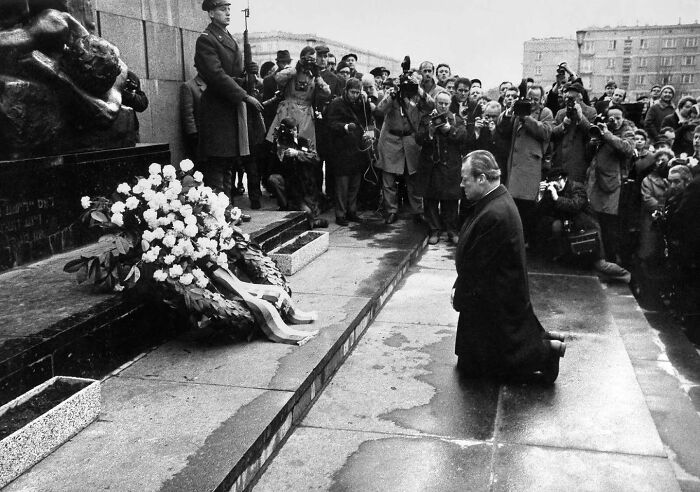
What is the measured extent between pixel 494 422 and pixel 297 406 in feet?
3.87

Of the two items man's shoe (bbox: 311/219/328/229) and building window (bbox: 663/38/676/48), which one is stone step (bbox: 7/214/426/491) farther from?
building window (bbox: 663/38/676/48)

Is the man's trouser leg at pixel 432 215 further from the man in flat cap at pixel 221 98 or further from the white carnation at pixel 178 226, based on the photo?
the white carnation at pixel 178 226

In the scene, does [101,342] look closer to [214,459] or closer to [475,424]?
[214,459]

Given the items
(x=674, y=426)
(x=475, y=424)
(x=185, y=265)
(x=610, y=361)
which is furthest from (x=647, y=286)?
(x=185, y=265)

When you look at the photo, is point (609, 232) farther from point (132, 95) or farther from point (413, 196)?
point (132, 95)

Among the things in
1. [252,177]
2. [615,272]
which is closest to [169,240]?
[252,177]

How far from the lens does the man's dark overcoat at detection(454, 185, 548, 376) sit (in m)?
4.48

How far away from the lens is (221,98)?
7.29 meters

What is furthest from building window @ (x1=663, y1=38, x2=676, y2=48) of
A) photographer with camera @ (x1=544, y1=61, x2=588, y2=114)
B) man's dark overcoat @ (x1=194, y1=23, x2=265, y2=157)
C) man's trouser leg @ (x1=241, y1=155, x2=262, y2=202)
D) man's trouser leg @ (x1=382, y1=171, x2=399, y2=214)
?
man's dark overcoat @ (x1=194, y1=23, x2=265, y2=157)

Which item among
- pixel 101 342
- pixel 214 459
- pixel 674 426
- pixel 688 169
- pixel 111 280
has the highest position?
pixel 688 169

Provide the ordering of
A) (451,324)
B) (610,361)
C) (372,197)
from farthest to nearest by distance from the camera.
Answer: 1. (372,197)
2. (451,324)
3. (610,361)

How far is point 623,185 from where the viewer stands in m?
8.64

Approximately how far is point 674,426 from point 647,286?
350cm

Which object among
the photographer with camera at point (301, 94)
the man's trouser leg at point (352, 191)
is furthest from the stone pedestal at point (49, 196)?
the man's trouser leg at point (352, 191)
